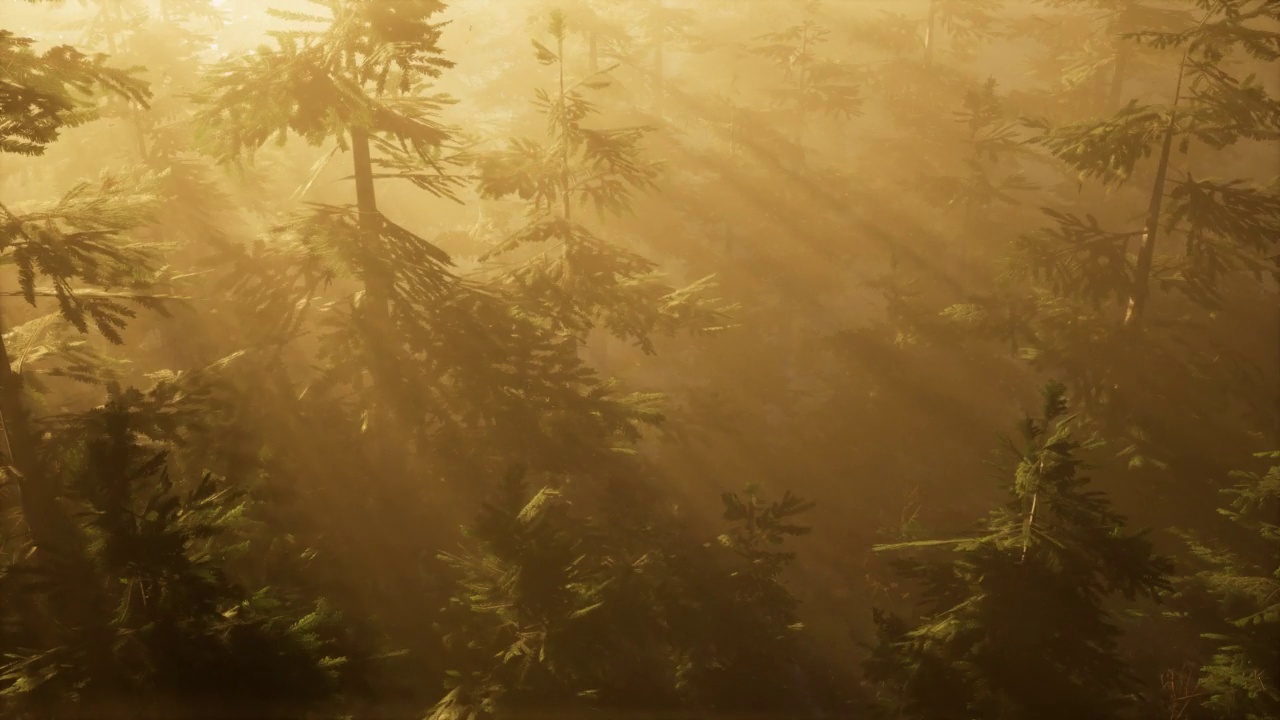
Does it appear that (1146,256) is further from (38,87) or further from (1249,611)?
(38,87)

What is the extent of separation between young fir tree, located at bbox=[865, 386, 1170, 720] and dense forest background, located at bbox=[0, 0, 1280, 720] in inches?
2.1

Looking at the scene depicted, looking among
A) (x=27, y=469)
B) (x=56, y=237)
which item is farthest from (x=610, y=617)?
(x=56, y=237)

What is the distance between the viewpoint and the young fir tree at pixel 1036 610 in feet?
27.2

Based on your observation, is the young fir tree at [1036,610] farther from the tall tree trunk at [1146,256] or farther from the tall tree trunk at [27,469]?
the tall tree trunk at [27,469]

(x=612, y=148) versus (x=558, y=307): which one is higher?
(x=612, y=148)

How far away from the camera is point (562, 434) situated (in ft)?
40.9

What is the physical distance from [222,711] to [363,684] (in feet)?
5.17

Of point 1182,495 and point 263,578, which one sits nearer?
point 263,578

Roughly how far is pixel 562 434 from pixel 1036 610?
7.82 m

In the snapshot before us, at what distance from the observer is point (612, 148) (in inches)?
550

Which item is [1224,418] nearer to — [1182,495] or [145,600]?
[1182,495]

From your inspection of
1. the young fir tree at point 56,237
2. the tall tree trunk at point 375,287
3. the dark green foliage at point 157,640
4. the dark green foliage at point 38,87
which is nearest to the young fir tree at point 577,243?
the tall tree trunk at point 375,287

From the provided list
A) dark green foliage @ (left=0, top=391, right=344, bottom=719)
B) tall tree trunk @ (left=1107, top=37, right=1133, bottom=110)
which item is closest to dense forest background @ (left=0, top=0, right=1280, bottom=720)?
dark green foliage @ (left=0, top=391, right=344, bottom=719)

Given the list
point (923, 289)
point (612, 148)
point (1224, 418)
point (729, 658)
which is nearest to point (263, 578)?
point (729, 658)
